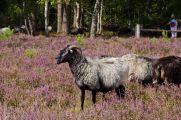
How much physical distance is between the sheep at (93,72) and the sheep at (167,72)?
1.78 meters

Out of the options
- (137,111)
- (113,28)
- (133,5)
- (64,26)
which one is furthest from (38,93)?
(113,28)

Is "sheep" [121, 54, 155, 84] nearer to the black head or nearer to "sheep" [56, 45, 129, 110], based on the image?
"sheep" [56, 45, 129, 110]

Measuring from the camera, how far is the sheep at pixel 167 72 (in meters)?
9.90

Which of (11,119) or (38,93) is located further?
(38,93)

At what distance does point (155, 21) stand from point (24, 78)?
31813mm

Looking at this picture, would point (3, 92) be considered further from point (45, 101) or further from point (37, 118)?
point (37, 118)

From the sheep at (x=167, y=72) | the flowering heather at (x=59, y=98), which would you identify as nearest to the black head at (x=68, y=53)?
the flowering heather at (x=59, y=98)

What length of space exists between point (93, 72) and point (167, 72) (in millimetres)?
2635

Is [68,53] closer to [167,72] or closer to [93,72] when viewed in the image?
[93,72]

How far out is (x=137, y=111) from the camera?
6.64m

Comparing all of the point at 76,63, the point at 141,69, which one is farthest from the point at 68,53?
the point at 141,69

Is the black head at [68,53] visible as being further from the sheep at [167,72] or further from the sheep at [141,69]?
the sheep at [167,72]

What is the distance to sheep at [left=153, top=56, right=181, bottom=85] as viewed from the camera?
32.5 feet

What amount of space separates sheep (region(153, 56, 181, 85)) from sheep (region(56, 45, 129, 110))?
1.78 m
